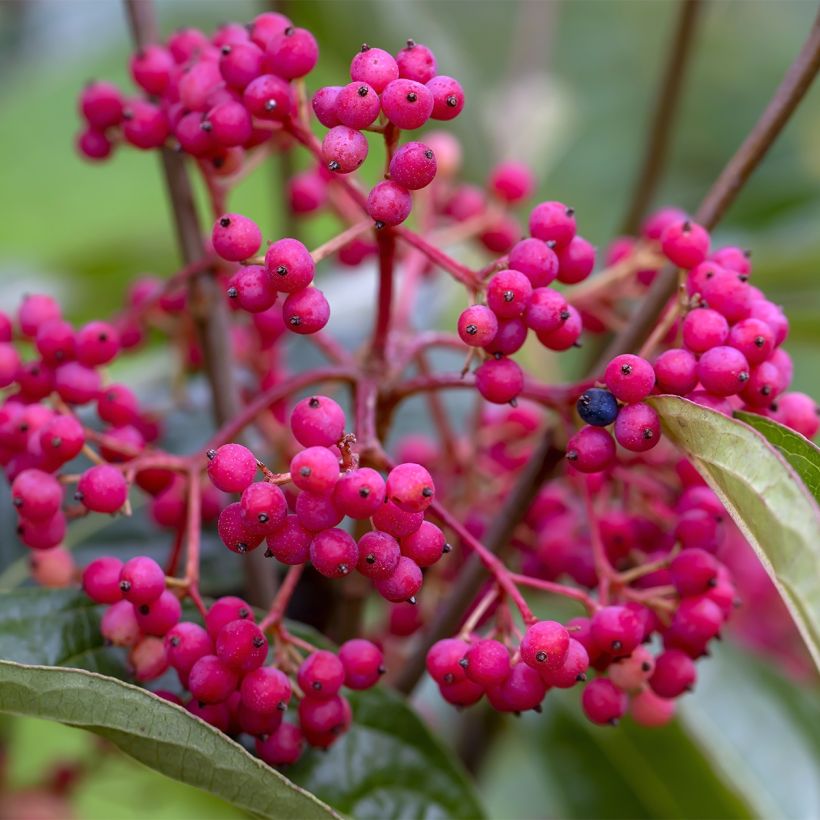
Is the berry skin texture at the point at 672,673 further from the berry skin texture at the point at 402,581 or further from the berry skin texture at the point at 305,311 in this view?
the berry skin texture at the point at 305,311

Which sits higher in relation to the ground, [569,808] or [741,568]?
[741,568]

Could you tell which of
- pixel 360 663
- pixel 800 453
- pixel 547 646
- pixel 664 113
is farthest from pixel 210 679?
pixel 664 113

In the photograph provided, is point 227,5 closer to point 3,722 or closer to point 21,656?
point 3,722

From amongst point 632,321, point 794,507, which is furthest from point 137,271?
point 794,507

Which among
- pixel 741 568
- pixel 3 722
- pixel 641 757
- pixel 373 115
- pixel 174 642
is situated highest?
Result: pixel 373 115

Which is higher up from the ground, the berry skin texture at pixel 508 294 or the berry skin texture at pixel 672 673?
the berry skin texture at pixel 508 294

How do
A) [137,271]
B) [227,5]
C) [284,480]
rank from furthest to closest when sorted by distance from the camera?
[227,5], [137,271], [284,480]

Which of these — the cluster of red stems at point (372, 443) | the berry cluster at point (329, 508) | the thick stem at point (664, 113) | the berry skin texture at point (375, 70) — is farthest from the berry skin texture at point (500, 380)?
the thick stem at point (664, 113)
